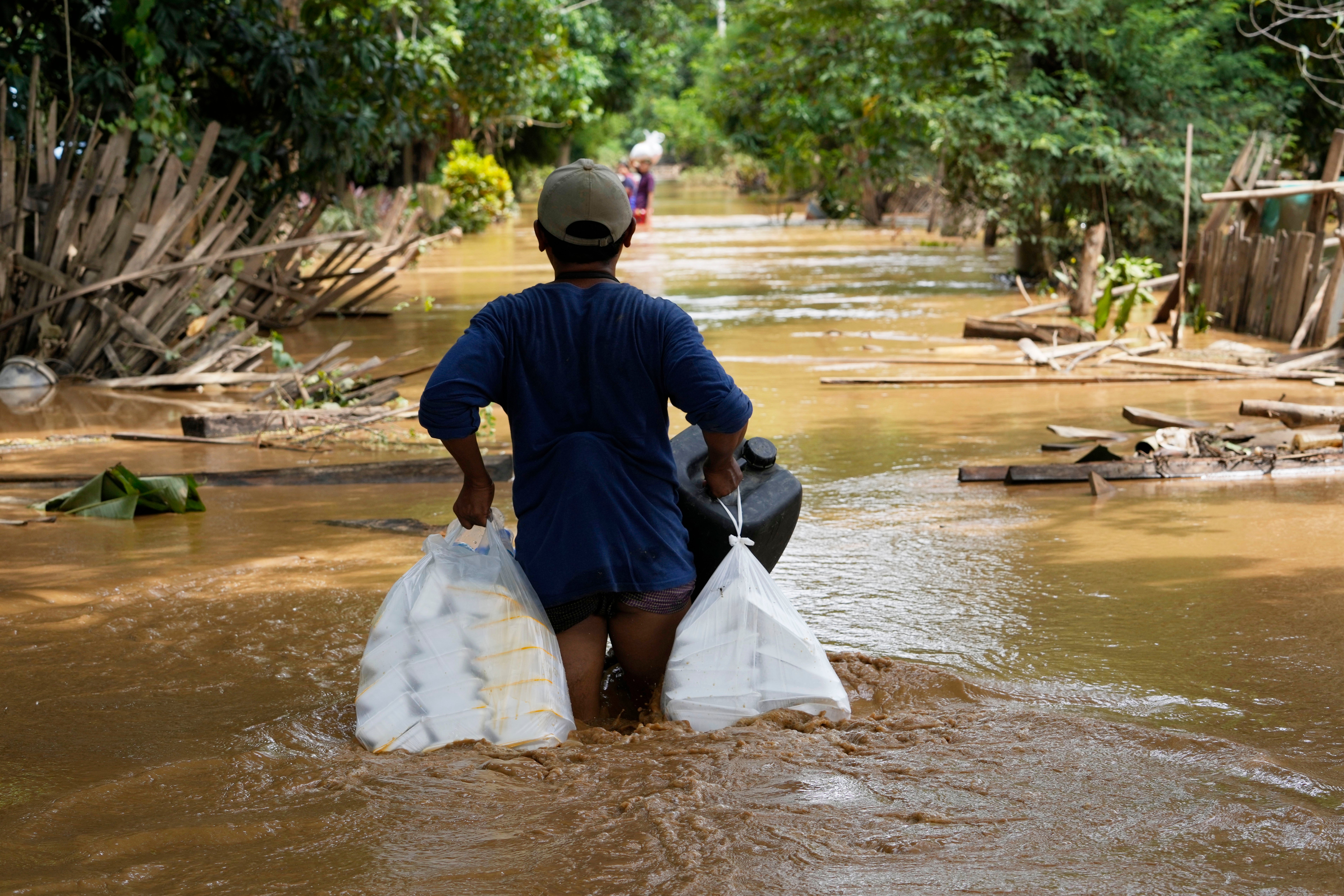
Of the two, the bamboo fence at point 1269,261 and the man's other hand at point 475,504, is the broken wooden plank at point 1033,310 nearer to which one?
the bamboo fence at point 1269,261

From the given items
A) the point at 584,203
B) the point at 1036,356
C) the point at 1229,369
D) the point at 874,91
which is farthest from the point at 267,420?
the point at 874,91

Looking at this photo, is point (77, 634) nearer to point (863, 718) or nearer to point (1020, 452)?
point (863, 718)

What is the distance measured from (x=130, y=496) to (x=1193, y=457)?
5.09 metres

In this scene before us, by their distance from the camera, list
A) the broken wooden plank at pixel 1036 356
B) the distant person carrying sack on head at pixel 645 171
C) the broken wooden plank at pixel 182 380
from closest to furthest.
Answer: the broken wooden plank at pixel 182 380, the broken wooden plank at pixel 1036 356, the distant person carrying sack on head at pixel 645 171

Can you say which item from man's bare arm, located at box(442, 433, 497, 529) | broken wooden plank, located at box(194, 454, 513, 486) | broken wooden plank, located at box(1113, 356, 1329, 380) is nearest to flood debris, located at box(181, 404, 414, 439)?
broken wooden plank, located at box(194, 454, 513, 486)

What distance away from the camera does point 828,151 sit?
24.3 meters

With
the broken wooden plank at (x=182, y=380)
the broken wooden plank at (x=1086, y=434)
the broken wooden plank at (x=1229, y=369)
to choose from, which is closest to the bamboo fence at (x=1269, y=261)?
the broken wooden plank at (x=1229, y=369)

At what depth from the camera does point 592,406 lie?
3.14 metres

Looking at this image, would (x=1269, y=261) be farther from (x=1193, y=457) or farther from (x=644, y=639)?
(x=644, y=639)

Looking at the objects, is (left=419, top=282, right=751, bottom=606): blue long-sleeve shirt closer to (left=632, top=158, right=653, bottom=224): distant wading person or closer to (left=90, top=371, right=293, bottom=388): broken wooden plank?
(left=90, top=371, right=293, bottom=388): broken wooden plank

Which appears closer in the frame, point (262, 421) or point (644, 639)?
point (644, 639)

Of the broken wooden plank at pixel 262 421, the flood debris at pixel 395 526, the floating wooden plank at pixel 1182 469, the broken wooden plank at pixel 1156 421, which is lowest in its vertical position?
the flood debris at pixel 395 526

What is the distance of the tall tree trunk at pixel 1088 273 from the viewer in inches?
484

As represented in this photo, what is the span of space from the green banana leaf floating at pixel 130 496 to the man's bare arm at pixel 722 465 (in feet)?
11.0
